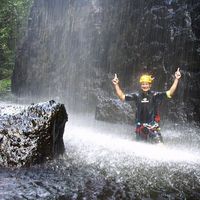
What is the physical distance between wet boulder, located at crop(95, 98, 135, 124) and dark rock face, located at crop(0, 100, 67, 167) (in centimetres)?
654

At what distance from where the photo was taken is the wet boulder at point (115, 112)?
13.4m

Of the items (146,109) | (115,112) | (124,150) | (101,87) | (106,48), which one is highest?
(106,48)

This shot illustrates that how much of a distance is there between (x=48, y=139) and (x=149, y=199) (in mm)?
2624

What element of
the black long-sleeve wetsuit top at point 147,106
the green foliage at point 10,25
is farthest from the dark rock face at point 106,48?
the green foliage at point 10,25

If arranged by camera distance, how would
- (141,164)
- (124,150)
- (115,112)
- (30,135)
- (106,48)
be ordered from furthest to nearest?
(106,48) → (115,112) → (124,150) → (141,164) → (30,135)

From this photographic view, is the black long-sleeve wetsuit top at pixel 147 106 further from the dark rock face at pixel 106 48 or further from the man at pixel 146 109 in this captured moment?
the dark rock face at pixel 106 48

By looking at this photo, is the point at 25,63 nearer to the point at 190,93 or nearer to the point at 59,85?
the point at 59,85

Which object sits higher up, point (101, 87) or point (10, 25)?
point (10, 25)

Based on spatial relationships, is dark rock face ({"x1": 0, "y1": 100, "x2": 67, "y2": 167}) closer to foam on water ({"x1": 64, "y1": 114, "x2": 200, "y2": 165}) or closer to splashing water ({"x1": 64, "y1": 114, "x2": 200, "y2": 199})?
splashing water ({"x1": 64, "y1": 114, "x2": 200, "y2": 199})

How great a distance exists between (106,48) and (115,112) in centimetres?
345

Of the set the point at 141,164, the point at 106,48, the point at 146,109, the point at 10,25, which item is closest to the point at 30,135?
the point at 141,164

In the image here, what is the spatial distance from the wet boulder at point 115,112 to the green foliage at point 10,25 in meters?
16.9

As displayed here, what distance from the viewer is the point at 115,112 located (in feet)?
44.5

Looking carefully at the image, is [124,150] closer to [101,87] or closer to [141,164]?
[141,164]
